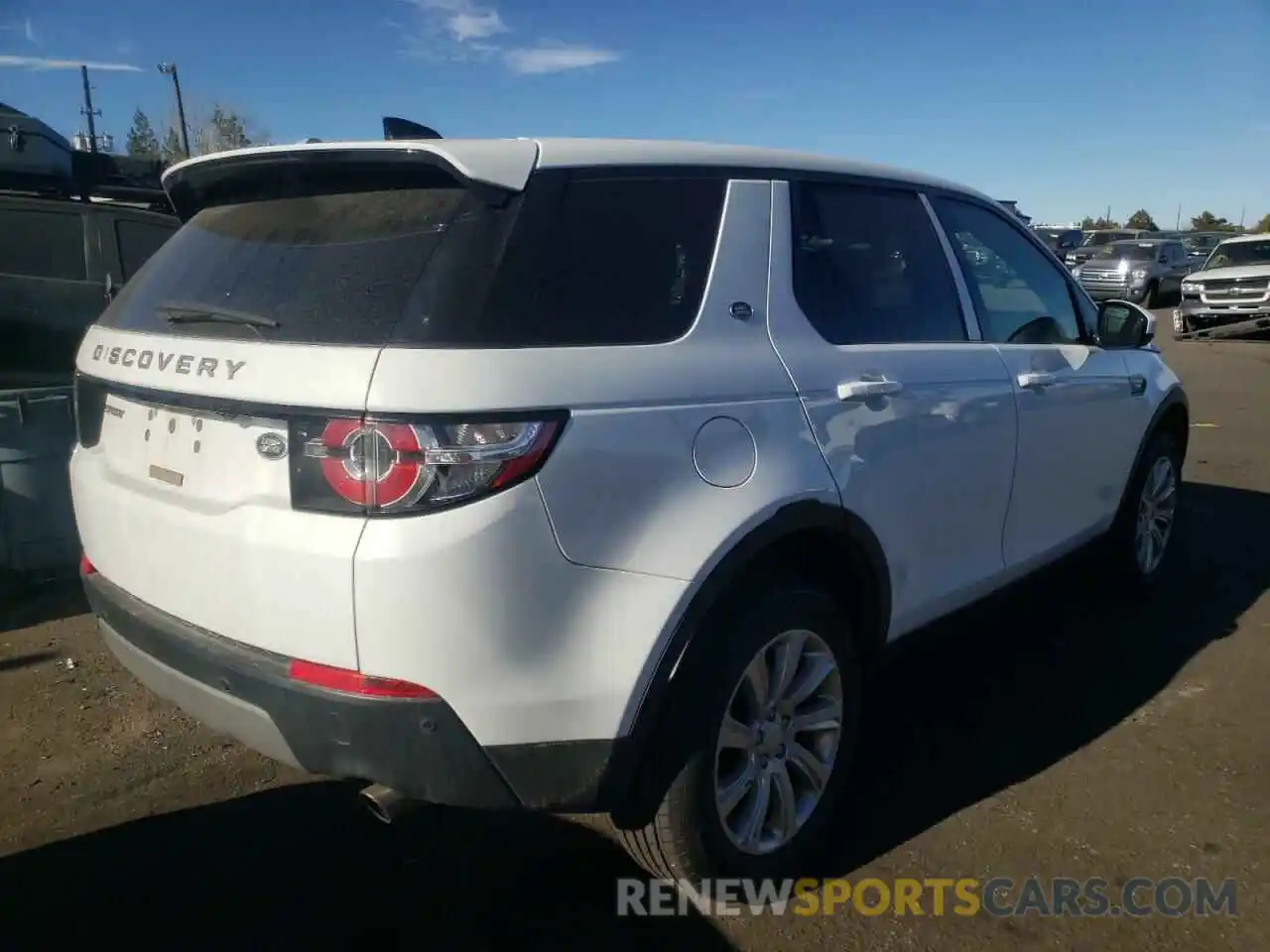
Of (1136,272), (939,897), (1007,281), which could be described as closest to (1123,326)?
(1007,281)

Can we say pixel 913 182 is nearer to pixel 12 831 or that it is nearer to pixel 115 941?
pixel 115 941

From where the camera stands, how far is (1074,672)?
13.6 ft

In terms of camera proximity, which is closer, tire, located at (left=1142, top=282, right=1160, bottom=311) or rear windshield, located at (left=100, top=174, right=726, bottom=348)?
rear windshield, located at (left=100, top=174, right=726, bottom=348)

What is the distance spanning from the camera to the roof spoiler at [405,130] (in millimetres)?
2594

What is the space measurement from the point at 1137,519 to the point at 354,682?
12.9 feet

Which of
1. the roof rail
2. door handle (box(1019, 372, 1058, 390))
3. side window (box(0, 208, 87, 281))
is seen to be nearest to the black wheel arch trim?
door handle (box(1019, 372, 1058, 390))

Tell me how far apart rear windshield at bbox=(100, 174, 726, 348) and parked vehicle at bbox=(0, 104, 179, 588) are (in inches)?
109

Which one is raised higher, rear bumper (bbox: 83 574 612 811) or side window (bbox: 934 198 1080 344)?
side window (bbox: 934 198 1080 344)

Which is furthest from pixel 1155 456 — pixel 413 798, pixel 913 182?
pixel 413 798

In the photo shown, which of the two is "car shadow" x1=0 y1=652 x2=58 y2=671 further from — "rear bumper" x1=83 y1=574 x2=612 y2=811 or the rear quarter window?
the rear quarter window

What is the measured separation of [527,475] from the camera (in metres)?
2.02

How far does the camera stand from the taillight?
6.50 feet

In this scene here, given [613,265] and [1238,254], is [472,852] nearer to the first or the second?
[613,265]

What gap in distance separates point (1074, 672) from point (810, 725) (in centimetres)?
191
